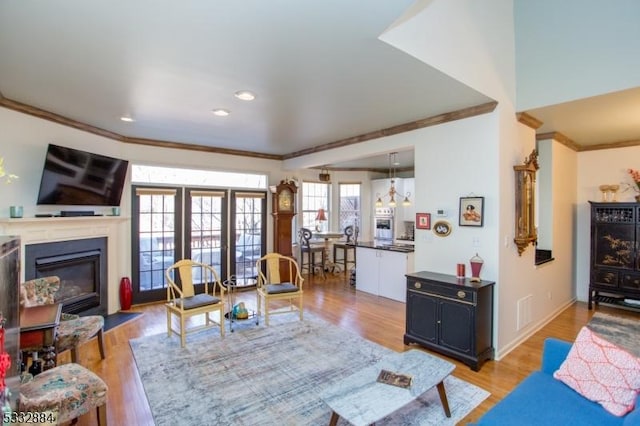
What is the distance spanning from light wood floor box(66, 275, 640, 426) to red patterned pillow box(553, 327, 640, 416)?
2.51 feet

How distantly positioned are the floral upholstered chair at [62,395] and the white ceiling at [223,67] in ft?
7.26

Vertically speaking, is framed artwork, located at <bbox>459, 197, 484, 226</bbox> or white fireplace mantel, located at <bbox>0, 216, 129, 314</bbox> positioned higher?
framed artwork, located at <bbox>459, 197, 484, 226</bbox>

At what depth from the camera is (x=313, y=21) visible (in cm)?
199

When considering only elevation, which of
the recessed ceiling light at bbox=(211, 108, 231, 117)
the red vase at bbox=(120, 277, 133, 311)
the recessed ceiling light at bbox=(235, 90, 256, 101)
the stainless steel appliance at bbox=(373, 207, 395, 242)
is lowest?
the red vase at bbox=(120, 277, 133, 311)

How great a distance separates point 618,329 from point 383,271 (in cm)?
321

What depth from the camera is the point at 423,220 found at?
4.15 meters

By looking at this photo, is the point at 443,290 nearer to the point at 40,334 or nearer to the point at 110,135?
the point at 40,334

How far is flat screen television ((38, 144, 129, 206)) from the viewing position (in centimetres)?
381

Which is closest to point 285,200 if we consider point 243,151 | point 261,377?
point 243,151

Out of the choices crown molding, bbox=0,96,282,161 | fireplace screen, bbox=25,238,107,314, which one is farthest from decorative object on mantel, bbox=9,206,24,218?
crown molding, bbox=0,96,282,161

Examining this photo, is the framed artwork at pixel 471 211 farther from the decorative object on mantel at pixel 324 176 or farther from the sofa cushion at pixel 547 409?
the decorative object on mantel at pixel 324 176

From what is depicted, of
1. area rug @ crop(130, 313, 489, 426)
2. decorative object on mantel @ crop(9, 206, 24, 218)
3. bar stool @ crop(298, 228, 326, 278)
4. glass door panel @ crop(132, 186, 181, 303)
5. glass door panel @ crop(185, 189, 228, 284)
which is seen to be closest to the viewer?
area rug @ crop(130, 313, 489, 426)

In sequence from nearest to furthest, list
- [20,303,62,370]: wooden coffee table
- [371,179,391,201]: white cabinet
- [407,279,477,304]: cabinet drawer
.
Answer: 1. [20,303,62,370]: wooden coffee table
2. [407,279,477,304]: cabinet drawer
3. [371,179,391,201]: white cabinet

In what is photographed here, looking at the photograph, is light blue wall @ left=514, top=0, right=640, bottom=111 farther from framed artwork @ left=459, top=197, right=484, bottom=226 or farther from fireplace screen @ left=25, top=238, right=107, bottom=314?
fireplace screen @ left=25, top=238, right=107, bottom=314
